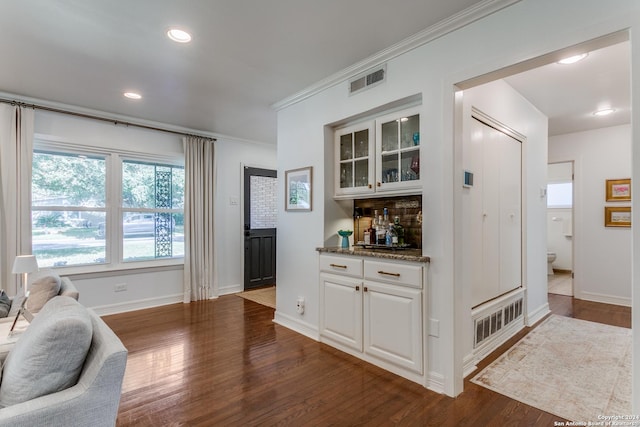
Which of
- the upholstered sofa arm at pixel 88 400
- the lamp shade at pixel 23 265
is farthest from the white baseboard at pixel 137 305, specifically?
the upholstered sofa arm at pixel 88 400

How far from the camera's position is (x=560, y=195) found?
7148 mm

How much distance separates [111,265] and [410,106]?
4.21m

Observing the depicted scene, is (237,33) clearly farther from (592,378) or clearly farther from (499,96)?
(592,378)

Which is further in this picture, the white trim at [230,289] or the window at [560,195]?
the window at [560,195]

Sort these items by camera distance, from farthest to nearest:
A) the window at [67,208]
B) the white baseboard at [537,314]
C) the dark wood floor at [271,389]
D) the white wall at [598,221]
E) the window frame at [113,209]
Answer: the white wall at [598,221], the window frame at [113,209], the window at [67,208], the white baseboard at [537,314], the dark wood floor at [271,389]

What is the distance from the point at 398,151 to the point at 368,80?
2.30 ft

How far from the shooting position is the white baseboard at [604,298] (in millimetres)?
4555

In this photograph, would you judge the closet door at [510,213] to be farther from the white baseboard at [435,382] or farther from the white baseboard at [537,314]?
the white baseboard at [435,382]

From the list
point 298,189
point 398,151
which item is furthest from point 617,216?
point 298,189

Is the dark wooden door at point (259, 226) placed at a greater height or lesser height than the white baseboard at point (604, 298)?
greater

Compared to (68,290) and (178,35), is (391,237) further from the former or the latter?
(68,290)

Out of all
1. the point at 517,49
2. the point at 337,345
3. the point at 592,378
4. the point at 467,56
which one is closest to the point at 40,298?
the point at 337,345

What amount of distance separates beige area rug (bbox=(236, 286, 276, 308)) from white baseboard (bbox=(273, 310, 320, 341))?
0.72 meters

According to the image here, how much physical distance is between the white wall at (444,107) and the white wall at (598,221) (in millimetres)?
3849
